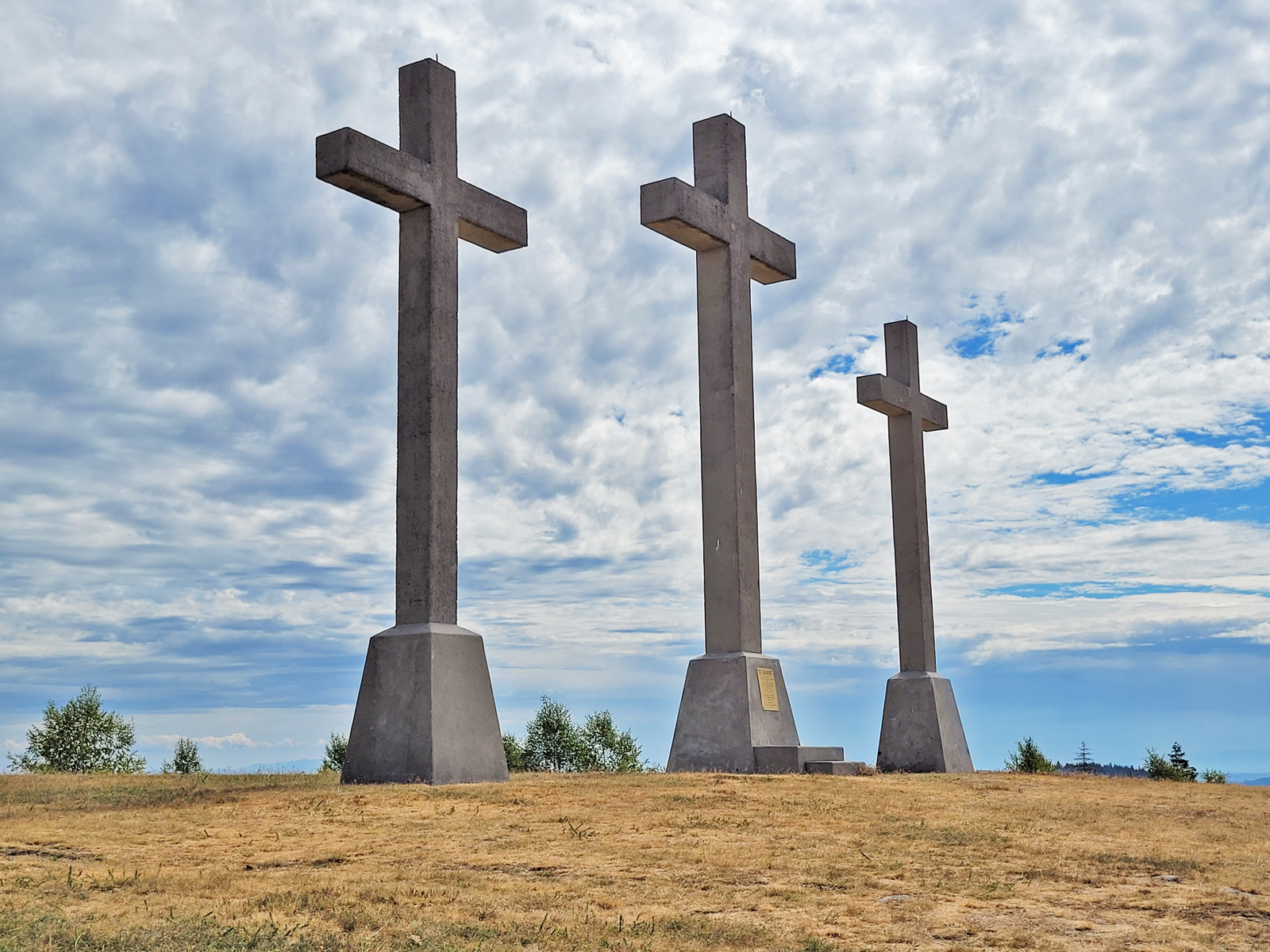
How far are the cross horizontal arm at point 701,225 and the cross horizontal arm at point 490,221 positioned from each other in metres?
1.63

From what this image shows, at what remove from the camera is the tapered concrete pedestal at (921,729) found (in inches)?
706

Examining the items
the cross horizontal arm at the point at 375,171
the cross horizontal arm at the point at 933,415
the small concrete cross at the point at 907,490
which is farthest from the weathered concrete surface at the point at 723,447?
the cross horizontal arm at the point at 933,415

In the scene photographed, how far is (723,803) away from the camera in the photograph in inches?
390

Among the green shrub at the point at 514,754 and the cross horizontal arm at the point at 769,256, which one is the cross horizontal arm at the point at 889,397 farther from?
the green shrub at the point at 514,754

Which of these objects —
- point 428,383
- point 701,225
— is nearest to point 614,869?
point 428,383

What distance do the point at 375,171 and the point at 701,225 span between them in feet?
14.5

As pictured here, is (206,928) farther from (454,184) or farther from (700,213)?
(700,213)

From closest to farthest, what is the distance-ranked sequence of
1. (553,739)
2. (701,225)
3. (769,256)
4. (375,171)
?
(375,171)
(701,225)
(769,256)
(553,739)

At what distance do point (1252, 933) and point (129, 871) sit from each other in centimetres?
598

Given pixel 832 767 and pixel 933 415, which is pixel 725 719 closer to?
pixel 832 767

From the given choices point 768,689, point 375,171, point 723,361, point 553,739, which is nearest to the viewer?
point 375,171

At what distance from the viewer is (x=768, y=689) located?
14.6 metres

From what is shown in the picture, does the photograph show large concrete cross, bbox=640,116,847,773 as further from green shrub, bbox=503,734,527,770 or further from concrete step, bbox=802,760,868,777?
green shrub, bbox=503,734,527,770

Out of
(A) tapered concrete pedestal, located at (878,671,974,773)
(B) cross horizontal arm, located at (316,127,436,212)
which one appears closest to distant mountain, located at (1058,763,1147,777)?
(A) tapered concrete pedestal, located at (878,671,974,773)
